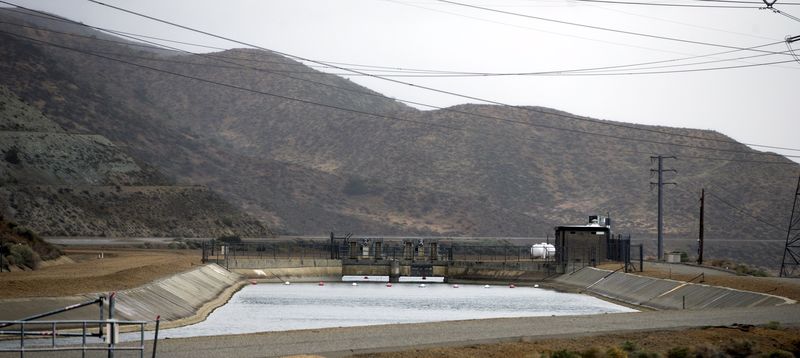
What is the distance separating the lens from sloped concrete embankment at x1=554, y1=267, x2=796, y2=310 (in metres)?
50.4

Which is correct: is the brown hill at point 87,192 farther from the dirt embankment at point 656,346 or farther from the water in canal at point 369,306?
the dirt embankment at point 656,346

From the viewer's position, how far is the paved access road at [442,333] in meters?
29.8

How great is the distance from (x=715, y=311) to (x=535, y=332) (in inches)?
474

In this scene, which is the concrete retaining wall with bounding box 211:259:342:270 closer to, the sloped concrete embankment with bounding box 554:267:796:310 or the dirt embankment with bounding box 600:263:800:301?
the sloped concrete embankment with bounding box 554:267:796:310

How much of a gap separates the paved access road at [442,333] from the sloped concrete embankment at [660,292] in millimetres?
4851

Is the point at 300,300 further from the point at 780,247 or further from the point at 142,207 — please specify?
the point at 780,247

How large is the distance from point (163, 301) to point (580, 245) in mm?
49584

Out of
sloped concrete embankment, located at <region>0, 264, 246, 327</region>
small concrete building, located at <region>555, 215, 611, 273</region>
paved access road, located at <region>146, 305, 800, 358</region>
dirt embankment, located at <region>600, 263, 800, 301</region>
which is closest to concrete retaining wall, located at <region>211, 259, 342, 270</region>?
sloped concrete embankment, located at <region>0, 264, 246, 327</region>

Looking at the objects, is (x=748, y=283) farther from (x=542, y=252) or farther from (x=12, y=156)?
(x=12, y=156)

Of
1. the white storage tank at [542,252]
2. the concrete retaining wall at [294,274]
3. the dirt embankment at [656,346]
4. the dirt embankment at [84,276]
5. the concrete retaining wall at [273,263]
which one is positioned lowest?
the concrete retaining wall at [294,274]

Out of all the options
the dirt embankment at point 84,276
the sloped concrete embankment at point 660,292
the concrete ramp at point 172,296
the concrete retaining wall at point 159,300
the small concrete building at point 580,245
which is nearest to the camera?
the concrete retaining wall at point 159,300

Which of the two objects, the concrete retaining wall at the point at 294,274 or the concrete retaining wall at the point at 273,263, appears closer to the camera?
the concrete retaining wall at the point at 273,263

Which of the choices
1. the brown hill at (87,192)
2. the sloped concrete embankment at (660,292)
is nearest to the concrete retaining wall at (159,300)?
the sloped concrete embankment at (660,292)

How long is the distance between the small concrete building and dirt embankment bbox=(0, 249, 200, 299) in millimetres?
30215
